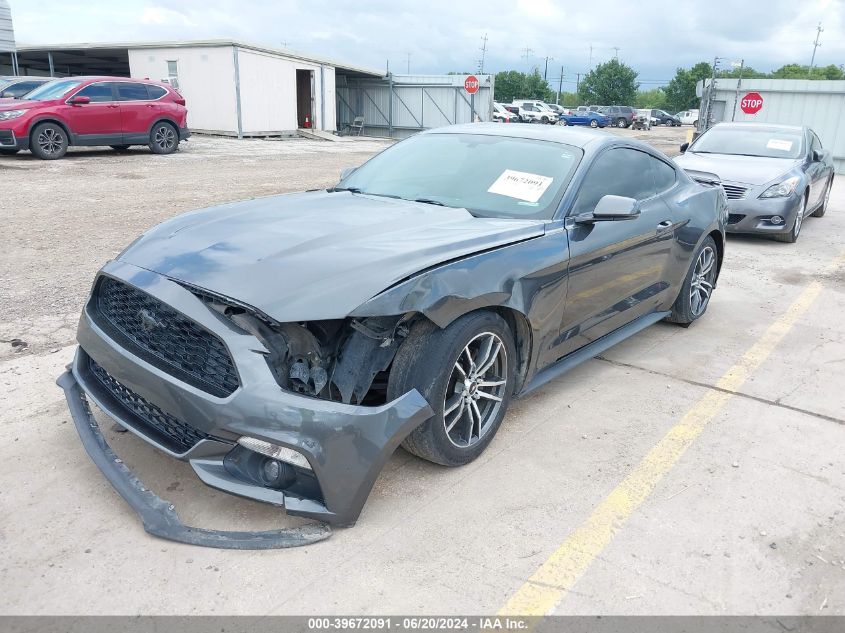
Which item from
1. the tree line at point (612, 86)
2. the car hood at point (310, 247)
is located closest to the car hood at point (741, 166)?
the car hood at point (310, 247)

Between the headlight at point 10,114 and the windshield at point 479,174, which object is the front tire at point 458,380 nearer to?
the windshield at point 479,174

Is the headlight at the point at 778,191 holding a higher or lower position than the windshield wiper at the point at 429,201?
lower

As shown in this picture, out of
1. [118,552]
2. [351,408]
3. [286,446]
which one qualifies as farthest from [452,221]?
[118,552]

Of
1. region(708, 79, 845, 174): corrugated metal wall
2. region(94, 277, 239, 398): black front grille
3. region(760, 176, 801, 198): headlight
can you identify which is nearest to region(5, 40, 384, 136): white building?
region(708, 79, 845, 174): corrugated metal wall

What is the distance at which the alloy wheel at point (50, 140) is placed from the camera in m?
14.0

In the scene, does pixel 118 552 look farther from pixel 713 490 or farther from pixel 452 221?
pixel 713 490

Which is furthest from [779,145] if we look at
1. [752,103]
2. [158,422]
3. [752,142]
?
[752,103]

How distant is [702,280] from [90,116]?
45.0ft

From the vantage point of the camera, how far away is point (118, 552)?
2594 mm

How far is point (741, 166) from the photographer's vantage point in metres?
9.07

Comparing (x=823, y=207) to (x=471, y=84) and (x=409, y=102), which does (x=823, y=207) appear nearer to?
(x=471, y=84)

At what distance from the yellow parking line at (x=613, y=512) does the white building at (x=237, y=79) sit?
2173 cm

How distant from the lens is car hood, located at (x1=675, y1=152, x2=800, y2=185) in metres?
8.75

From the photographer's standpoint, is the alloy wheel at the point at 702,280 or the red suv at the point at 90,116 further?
the red suv at the point at 90,116
